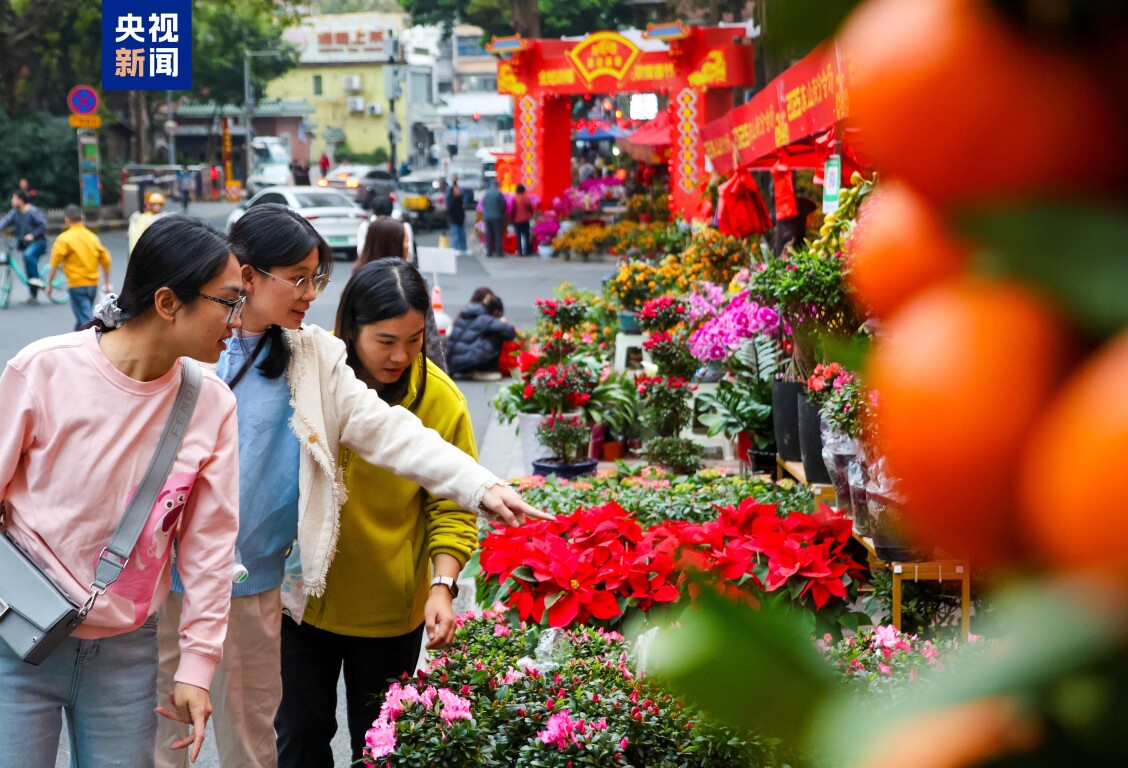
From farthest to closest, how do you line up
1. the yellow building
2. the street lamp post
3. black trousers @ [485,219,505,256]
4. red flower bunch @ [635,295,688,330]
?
the yellow building, the street lamp post, black trousers @ [485,219,505,256], red flower bunch @ [635,295,688,330]

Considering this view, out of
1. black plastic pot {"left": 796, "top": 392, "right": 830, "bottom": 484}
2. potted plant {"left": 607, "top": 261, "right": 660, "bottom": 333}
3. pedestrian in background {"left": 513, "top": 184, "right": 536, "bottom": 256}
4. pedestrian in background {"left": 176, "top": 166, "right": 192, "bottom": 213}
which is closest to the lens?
black plastic pot {"left": 796, "top": 392, "right": 830, "bottom": 484}

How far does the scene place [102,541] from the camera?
258cm

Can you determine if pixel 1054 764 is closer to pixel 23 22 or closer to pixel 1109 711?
pixel 1109 711

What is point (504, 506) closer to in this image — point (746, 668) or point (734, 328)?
point (746, 668)

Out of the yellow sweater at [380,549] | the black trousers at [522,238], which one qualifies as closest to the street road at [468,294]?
the black trousers at [522,238]

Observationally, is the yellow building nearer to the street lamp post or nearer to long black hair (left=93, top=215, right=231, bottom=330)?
the street lamp post

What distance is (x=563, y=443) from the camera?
8.14 meters

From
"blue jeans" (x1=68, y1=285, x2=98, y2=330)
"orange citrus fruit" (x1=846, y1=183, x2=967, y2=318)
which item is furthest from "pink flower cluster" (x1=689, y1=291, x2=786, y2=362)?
"blue jeans" (x1=68, y1=285, x2=98, y2=330)

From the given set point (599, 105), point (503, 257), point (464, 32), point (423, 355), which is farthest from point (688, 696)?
point (464, 32)

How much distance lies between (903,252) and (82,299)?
14948mm

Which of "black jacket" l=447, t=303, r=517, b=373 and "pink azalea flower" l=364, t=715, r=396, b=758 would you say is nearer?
"pink azalea flower" l=364, t=715, r=396, b=758

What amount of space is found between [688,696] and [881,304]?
14cm

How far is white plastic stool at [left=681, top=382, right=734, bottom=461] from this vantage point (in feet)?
29.0

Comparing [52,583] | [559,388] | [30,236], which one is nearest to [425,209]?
[30,236]
